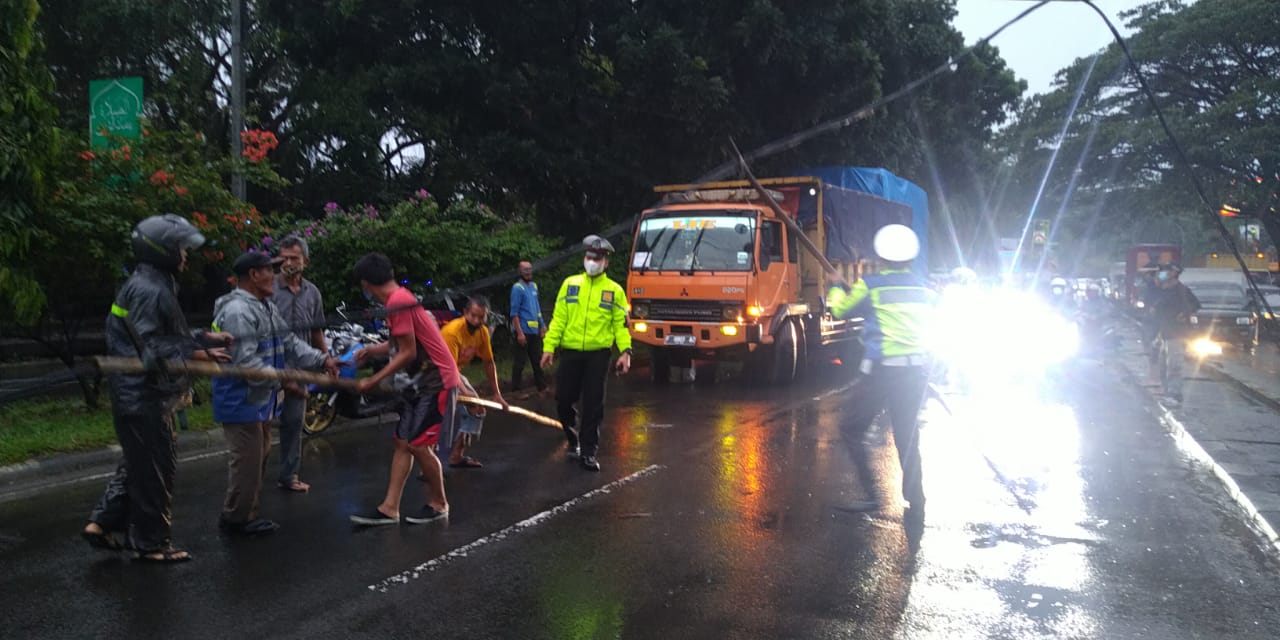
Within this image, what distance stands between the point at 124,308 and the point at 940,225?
40398mm

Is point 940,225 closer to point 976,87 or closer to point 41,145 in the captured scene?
point 976,87

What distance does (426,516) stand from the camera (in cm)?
686

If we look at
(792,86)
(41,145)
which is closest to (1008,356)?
(792,86)

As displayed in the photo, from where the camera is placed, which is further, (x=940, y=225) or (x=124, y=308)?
(x=940, y=225)

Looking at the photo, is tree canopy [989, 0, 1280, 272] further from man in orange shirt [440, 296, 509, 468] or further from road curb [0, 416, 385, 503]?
road curb [0, 416, 385, 503]

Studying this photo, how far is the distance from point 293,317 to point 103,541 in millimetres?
2224

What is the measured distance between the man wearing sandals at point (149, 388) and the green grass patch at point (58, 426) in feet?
9.63

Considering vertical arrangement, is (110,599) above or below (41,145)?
below

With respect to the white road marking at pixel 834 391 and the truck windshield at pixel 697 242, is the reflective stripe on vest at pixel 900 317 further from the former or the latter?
the truck windshield at pixel 697 242

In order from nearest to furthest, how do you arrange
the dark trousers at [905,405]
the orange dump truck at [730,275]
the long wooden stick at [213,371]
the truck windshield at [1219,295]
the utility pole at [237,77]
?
the long wooden stick at [213,371] < the dark trousers at [905,405] < the utility pole at [237,77] < the orange dump truck at [730,275] < the truck windshield at [1219,295]

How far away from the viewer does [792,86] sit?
20672 mm

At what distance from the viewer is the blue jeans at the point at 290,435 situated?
7602 mm

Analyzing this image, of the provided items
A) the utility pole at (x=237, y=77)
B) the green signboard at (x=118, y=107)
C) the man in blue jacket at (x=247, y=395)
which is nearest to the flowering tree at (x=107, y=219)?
the green signboard at (x=118, y=107)

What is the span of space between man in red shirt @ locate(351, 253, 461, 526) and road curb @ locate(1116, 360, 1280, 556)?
515 cm
